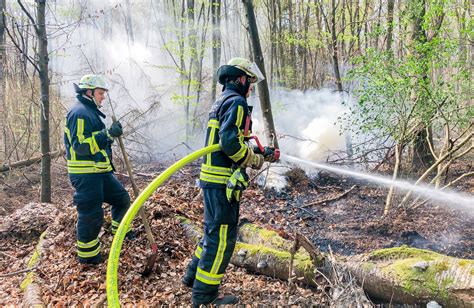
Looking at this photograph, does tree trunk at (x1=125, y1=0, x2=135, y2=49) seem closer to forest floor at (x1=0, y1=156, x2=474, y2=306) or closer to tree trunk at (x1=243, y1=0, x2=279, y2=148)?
forest floor at (x1=0, y1=156, x2=474, y2=306)

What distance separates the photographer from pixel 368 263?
3406mm

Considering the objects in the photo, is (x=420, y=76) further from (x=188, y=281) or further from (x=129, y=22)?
(x=129, y=22)

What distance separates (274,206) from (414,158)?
4.08 meters

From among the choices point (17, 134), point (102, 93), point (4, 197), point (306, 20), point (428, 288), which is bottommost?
point (4, 197)

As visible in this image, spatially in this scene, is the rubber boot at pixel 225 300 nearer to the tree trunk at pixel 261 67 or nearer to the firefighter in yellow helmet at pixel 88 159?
the firefighter in yellow helmet at pixel 88 159

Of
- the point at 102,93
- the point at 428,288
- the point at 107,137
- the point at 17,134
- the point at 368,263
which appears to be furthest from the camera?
the point at 17,134

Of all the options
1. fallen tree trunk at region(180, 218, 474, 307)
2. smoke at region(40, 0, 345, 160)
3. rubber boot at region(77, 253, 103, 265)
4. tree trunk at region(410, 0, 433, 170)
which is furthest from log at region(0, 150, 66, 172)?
tree trunk at region(410, 0, 433, 170)

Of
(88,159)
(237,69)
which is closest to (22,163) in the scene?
(88,159)

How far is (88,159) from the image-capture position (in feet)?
13.7

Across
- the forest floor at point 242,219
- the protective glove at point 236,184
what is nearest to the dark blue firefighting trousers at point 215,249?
the protective glove at point 236,184

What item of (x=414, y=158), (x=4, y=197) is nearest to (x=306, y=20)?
(x=414, y=158)

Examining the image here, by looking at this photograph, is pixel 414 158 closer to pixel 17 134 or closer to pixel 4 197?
pixel 4 197

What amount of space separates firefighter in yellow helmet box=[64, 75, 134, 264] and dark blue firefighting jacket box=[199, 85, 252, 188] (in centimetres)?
137

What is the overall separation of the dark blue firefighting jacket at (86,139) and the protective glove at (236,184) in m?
1.68
